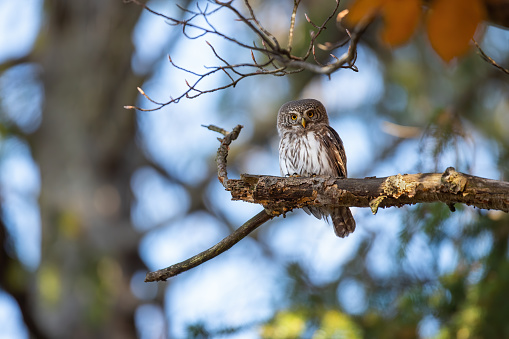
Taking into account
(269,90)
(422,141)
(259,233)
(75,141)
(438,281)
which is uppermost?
(422,141)

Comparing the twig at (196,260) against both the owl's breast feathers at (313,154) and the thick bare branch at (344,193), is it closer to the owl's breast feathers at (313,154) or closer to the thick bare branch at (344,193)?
the thick bare branch at (344,193)

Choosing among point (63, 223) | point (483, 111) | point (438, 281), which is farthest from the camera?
point (63, 223)

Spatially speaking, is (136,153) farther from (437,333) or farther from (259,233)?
(437,333)

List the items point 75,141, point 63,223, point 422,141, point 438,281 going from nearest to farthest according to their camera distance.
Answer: point 422,141, point 438,281, point 63,223, point 75,141

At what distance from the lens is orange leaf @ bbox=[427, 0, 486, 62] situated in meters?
1.13

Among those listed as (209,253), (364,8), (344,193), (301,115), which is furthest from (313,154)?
(364,8)

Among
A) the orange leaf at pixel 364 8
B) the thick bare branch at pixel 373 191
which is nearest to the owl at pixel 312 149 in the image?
the thick bare branch at pixel 373 191

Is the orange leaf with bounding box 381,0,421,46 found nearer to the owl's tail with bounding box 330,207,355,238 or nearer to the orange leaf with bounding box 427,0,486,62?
the orange leaf with bounding box 427,0,486,62

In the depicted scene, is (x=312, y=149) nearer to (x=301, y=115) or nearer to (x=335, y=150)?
(x=335, y=150)

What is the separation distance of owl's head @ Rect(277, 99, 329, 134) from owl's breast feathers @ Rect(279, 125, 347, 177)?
0.28 ft

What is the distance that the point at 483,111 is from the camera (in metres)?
7.28

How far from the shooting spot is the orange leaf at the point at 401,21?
3.90 ft

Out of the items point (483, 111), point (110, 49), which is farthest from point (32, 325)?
point (483, 111)

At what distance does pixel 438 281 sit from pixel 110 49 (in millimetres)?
6011
